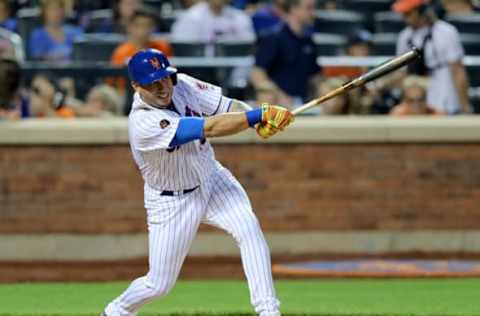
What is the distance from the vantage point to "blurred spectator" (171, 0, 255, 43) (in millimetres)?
14102

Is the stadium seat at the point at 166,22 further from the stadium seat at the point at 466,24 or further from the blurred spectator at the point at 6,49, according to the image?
the stadium seat at the point at 466,24

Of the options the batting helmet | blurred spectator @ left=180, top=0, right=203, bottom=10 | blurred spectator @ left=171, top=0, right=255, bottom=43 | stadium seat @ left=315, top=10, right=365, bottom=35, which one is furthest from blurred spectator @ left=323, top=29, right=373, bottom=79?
the batting helmet

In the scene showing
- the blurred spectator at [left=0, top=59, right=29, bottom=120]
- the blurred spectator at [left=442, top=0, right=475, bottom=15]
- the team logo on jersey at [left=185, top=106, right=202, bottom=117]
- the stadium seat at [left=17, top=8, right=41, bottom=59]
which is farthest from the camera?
the blurred spectator at [left=442, top=0, right=475, bottom=15]

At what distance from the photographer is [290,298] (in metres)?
10.2

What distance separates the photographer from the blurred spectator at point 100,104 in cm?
1317

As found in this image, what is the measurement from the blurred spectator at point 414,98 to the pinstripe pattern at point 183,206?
489 cm

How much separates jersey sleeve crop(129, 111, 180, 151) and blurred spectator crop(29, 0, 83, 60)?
20.8 ft

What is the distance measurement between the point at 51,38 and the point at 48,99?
114 centimetres

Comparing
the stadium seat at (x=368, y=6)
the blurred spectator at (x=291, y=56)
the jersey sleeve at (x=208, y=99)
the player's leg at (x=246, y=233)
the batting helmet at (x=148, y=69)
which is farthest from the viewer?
the stadium seat at (x=368, y=6)

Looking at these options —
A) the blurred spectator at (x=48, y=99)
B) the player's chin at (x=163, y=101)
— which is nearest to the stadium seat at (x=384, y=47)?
the blurred spectator at (x=48, y=99)

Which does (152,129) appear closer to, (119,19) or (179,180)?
(179,180)

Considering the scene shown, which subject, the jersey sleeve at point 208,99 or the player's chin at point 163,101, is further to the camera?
the jersey sleeve at point 208,99

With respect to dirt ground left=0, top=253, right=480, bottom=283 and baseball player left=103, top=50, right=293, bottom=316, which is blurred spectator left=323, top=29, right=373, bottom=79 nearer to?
dirt ground left=0, top=253, right=480, bottom=283

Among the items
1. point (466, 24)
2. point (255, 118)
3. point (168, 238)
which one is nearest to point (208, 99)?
point (255, 118)
